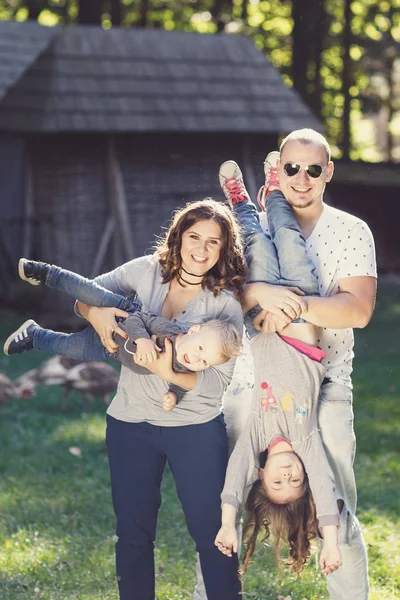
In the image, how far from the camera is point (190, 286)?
3.96 metres

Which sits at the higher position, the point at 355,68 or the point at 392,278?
the point at 355,68

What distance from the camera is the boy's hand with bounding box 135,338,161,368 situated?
3.73 metres

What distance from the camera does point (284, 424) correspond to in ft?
12.9

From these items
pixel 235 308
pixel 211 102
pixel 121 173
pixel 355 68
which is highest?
pixel 355 68

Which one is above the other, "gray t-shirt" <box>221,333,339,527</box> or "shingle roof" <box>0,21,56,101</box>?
"shingle roof" <box>0,21,56,101</box>

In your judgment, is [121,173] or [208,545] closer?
[208,545]

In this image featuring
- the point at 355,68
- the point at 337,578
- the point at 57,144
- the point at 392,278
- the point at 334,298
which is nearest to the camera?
the point at 334,298

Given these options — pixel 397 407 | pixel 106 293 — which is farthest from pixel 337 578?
pixel 397 407

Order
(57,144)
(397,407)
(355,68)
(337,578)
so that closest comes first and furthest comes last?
(337,578) < (397,407) < (57,144) < (355,68)

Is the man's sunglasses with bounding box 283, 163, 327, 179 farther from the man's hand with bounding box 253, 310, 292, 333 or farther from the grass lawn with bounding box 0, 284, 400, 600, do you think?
the grass lawn with bounding box 0, 284, 400, 600

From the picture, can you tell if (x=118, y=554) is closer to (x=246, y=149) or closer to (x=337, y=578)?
(x=337, y=578)

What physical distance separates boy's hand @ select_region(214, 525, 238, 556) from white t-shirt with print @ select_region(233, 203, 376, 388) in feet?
2.33

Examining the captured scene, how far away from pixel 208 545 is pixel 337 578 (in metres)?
0.64

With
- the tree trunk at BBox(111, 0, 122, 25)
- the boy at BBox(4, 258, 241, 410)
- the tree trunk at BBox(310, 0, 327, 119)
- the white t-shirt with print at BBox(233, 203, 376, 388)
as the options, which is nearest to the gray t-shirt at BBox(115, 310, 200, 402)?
the boy at BBox(4, 258, 241, 410)
